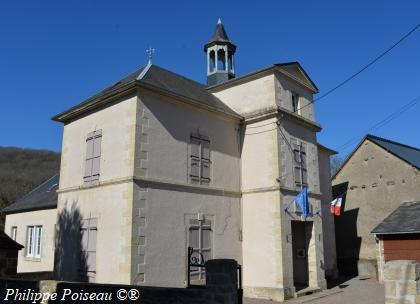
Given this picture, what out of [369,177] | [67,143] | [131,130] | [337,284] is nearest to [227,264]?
[131,130]

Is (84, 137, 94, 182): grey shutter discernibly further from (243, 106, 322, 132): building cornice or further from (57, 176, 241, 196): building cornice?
(243, 106, 322, 132): building cornice

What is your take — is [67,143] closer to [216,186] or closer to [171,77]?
[171,77]

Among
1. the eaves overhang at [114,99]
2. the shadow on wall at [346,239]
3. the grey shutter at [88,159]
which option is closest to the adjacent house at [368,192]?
the shadow on wall at [346,239]

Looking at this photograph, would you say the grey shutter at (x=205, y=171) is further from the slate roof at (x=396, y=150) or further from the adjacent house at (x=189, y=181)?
the slate roof at (x=396, y=150)

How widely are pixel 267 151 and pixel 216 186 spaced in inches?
87.2

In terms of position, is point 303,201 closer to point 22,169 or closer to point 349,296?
point 349,296

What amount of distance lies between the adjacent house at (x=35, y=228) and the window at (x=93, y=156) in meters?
6.29

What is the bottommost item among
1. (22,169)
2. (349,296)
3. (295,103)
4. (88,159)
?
(349,296)

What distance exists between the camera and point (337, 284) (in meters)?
17.2

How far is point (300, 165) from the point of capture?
15766mm

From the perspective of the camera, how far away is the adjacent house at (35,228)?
19.0m

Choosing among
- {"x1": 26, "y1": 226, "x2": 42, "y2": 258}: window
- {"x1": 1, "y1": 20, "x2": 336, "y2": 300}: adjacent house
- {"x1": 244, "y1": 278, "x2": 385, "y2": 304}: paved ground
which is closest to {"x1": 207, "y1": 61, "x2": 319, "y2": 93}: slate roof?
{"x1": 1, "y1": 20, "x2": 336, "y2": 300}: adjacent house

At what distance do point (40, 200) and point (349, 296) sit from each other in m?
15.1

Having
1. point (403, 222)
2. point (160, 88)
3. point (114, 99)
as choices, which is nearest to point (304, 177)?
point (403, 222)
